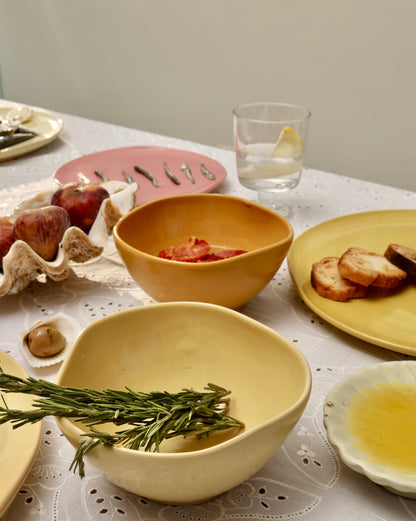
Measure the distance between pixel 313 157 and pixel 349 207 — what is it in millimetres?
1864

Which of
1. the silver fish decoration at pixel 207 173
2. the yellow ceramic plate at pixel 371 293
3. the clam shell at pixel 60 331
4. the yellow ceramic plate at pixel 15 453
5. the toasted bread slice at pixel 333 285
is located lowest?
the silver fish decoration at pixel 207 173

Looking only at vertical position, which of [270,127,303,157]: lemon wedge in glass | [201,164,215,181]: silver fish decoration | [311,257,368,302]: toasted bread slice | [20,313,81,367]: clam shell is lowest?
[201,164,215,181]: silver fish decoration

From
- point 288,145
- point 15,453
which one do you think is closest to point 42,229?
point 15,453

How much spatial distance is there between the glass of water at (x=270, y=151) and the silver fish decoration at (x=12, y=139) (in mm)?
623

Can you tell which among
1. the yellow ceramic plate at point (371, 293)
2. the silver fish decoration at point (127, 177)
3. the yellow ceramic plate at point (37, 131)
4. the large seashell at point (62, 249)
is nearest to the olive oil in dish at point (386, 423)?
the yellow ceramic plate at point (371, 293)

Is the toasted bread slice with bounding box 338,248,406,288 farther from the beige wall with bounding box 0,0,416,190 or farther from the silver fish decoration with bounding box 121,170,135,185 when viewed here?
the beige wall with bounding box 0,0,416,190

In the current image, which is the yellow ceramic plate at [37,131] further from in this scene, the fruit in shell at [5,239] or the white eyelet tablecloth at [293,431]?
the fruit in shell at [5,239]

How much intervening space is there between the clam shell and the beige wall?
2.22 m

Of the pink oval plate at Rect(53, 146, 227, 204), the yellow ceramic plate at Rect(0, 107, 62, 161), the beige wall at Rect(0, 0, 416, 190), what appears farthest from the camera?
the beige wall at Rect(0, 0, 416, 190)

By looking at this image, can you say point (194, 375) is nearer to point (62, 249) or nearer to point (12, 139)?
point (62, 249)

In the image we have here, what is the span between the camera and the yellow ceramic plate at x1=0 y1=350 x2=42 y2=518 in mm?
519

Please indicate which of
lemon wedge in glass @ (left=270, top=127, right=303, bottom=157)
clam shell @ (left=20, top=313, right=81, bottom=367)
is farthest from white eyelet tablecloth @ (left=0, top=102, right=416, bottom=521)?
lemon wedge in glass @ (left=270, top=127, right=303, bottom=157)

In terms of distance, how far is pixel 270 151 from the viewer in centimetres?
117

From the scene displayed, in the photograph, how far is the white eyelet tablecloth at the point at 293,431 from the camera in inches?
21.7
